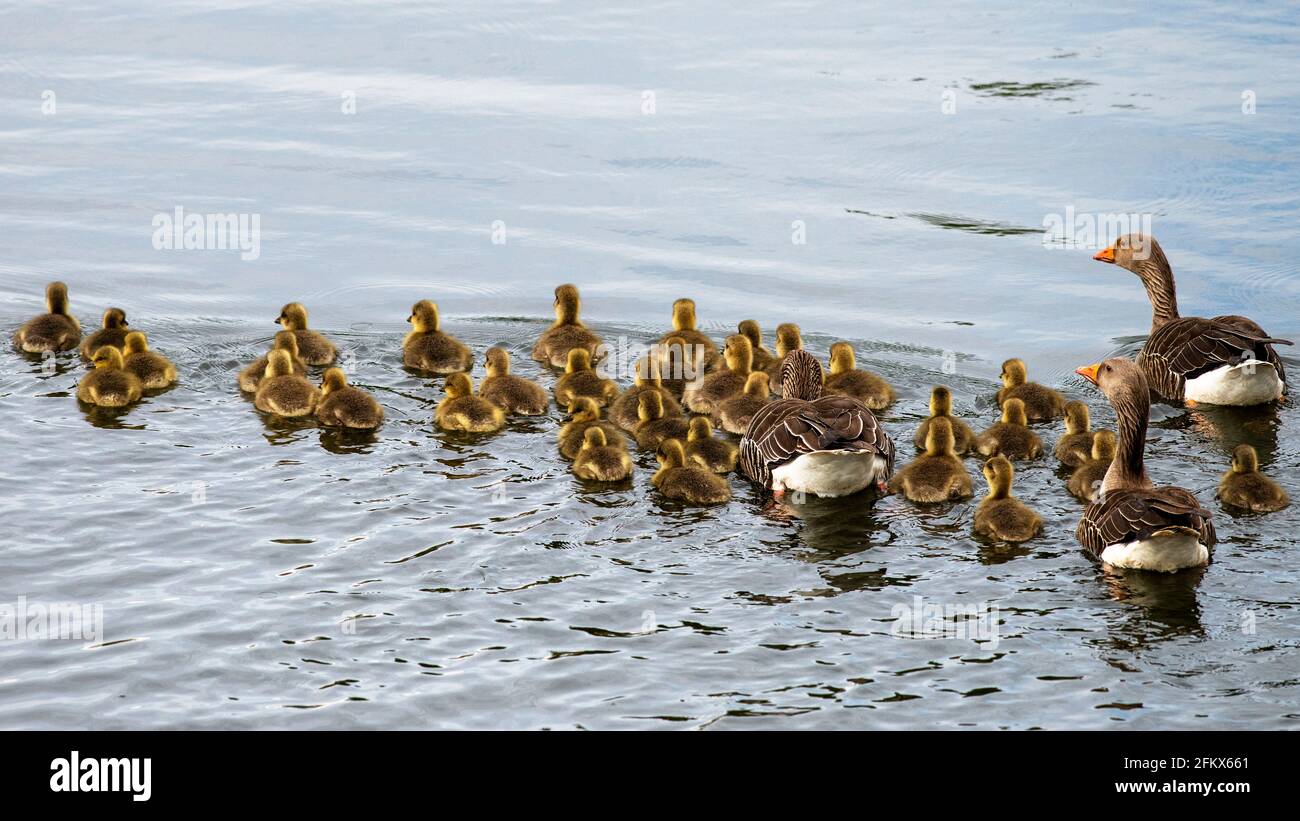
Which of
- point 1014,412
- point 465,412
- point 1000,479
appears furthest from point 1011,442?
point 465,412

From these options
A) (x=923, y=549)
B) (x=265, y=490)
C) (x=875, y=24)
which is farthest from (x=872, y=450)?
(x=875, y=24)

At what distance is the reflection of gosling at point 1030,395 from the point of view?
1321 cm

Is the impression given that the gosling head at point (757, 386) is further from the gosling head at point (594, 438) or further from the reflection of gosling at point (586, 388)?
the gosling head at point (594, 438)

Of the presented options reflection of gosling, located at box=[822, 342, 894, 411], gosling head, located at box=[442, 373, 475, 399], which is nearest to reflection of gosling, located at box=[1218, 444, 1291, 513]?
reflection of gosling, located at box=[822, 342, 894, 411]

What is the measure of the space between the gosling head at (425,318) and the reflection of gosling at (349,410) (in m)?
1.87

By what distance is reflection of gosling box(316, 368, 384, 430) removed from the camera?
1263 cm

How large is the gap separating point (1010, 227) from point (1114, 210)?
1.29 metres

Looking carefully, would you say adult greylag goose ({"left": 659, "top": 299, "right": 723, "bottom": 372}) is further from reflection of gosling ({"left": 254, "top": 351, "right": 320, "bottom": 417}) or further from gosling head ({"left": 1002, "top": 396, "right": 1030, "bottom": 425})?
reflection of gosling ({"left": 254, "top": 351, "right": 320, "bottom": 417})

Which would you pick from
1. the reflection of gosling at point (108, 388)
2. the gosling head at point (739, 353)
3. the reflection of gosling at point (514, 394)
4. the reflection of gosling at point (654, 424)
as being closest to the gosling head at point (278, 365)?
the reflection of gosling at point (108, 388)

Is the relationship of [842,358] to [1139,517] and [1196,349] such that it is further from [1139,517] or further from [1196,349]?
[1139,517]

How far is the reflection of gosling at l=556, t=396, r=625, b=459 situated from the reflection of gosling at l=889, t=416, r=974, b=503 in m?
2.00

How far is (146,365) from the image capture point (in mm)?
13508

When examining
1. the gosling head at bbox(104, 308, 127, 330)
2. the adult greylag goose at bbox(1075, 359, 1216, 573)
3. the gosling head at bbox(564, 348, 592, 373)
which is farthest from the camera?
the gosling head at bbox(104, 308, 127, 330)

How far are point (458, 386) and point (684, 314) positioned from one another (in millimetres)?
2710
